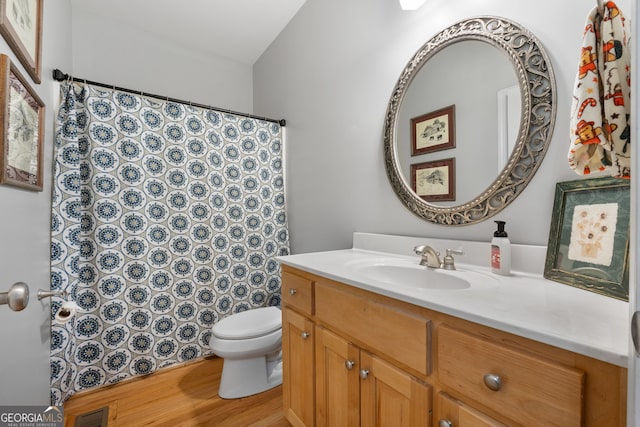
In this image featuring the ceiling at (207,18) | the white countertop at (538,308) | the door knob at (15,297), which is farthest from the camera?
the ceiling at (207,18)

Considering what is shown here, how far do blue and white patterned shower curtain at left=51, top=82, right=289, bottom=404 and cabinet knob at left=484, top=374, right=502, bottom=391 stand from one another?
5.60 ft

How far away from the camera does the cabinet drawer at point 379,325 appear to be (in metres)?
0.76

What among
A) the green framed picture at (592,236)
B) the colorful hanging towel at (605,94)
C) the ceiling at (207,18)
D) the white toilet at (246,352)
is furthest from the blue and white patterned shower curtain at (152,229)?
the colorful hanging towel at (605,94)

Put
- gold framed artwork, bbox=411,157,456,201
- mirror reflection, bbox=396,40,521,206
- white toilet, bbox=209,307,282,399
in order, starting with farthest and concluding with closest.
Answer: white toilet, bbox=209,307,282,399, gold framed artwork, bbox=411,157,456,201, mirror reflection, bbox=396,40,521,206

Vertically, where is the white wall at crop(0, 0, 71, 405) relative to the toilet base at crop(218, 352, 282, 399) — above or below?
above

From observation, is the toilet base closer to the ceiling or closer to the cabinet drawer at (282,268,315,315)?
the cabinet drawer at (282,268,315,315)

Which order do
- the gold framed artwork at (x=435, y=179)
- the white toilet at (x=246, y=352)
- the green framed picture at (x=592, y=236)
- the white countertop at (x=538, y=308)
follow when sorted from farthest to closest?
the white toilet at (x=246, y=352), the gold framed artwork at (x=435, y=179), the green framed picture at (x=592, y=236), the white countertop at (x=538, y=308)

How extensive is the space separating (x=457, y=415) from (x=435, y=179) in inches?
35.9

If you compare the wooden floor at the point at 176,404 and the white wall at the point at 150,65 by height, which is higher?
the white wall at the point at 150,65

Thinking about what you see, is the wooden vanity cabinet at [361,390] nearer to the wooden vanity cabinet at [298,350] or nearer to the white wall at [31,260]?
the wooden vanity cabinet at [298,350]

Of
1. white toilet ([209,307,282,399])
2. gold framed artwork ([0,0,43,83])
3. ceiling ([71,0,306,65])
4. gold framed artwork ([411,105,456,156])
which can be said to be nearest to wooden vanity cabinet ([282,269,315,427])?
white toilet ([209,307,282,399])

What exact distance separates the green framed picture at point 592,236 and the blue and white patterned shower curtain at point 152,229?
70.4 inches

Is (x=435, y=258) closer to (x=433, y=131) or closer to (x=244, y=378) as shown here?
(x=433, y=131)

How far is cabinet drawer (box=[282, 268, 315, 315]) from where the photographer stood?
118 centimetres
